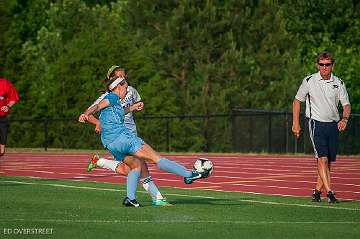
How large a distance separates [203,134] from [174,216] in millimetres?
44393

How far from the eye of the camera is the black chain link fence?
43.4m

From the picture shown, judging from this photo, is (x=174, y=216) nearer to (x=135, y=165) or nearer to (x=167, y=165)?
(x=167, y=165)

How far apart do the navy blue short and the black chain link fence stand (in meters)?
25.1

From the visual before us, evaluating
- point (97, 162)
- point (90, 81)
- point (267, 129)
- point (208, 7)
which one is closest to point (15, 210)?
point (97, 162)

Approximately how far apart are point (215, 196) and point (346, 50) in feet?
169

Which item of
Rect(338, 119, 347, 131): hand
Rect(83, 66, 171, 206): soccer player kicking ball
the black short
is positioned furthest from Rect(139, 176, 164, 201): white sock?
the black short

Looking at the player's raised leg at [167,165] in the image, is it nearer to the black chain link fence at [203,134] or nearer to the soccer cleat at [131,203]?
the soccer cleat at [131,203]

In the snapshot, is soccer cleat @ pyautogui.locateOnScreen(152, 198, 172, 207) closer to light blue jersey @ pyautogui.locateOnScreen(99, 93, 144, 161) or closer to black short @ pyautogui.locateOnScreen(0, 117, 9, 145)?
light blue jersey @ pyautogui.locateOnScreen(99, 93, 144, 161)

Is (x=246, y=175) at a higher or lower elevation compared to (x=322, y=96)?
lower

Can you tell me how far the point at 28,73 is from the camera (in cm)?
6266

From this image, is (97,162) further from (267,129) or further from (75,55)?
(75,55)

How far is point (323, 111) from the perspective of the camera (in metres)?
16.7

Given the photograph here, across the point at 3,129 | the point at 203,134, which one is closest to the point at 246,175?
the point at 3,129

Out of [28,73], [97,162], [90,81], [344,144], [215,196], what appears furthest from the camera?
[28,73]
